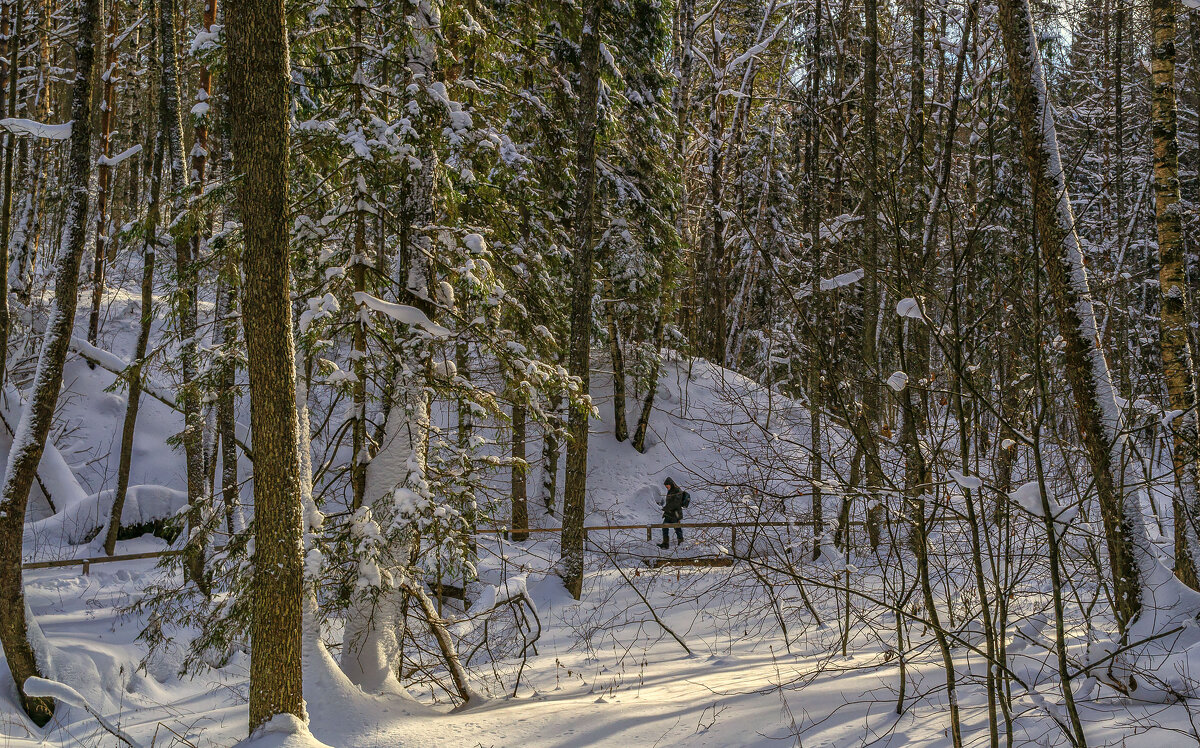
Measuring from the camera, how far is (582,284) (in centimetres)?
1175

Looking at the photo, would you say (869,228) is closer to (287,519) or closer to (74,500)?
(287,519)

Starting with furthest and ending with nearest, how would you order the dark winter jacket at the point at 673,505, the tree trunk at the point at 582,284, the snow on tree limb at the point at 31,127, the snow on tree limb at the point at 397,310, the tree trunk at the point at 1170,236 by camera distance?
the dark winter jacket at the point at 673,505, the tree trunk at the point at 582,284, the snow on tree limb at the point at 31,127, the tree trunk at the point at 1170,236, the snow on tree limb at the point at 397,310

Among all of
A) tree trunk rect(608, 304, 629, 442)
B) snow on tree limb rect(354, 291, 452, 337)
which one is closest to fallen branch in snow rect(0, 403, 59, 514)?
snow on tree limb rect(354, 291, 452, 337)

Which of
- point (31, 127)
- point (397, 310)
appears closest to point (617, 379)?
point (397, 310)

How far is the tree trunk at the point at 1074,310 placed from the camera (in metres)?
5.15

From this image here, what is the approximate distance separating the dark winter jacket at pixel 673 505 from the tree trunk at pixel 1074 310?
10.2 metres

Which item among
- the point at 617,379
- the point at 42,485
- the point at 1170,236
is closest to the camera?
the point at 1170,236

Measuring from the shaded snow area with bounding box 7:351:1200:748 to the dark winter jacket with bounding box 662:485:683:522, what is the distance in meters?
1.40

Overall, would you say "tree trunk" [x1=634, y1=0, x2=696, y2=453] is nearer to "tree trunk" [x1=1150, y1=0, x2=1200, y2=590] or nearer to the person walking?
the person walking

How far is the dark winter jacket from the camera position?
1542 cm

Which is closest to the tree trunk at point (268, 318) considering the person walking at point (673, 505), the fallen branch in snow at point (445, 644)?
the fallen branch in snow at point (445, 644)

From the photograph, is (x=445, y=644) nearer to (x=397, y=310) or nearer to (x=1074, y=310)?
(x=397, y=310)

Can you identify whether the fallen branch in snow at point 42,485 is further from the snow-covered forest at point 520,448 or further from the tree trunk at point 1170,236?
the tree trunk at point 1170,236

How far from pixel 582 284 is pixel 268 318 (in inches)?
276
